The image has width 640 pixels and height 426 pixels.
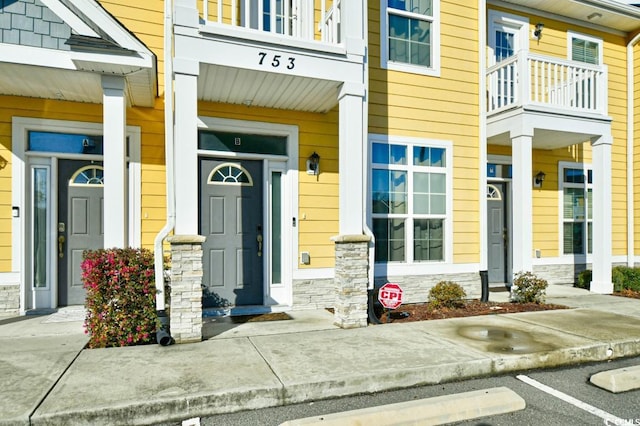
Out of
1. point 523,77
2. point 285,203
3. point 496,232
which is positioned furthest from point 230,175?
point 496,232

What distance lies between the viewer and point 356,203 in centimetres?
529

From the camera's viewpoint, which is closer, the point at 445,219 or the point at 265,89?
the point at 265,89

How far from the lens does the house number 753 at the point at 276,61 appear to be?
4.88 metres

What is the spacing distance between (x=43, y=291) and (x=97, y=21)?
3.57m

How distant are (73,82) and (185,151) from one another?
1723 millimetres

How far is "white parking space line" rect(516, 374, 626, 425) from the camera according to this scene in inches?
121

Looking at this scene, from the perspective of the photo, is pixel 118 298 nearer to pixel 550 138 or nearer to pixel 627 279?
pixel 550 138

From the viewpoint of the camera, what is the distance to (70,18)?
4.38 m

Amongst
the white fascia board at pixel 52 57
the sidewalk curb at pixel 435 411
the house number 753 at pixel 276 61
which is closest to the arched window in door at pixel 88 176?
the white fascia board at pixel 52 57

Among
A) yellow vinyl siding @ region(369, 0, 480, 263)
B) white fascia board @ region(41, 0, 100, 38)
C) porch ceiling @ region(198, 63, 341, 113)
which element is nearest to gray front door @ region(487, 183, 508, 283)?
yellow vinyl siding @ region(369, 0, 480, 263)

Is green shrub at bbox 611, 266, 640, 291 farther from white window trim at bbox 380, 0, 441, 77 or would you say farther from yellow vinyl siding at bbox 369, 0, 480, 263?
white window trim at bbox 380, 0, 441, 77

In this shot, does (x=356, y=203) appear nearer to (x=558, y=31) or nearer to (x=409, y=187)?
(x=409, y=187)

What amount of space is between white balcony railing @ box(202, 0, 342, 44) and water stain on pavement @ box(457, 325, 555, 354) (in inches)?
159

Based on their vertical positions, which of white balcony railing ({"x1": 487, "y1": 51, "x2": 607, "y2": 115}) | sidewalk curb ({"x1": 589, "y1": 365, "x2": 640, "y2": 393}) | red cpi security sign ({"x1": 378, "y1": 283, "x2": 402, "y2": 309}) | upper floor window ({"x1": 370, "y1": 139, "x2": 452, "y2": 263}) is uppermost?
white balcony railing ({"x1": 487, "y1": 51, "x2": 607, "y2": 115})
